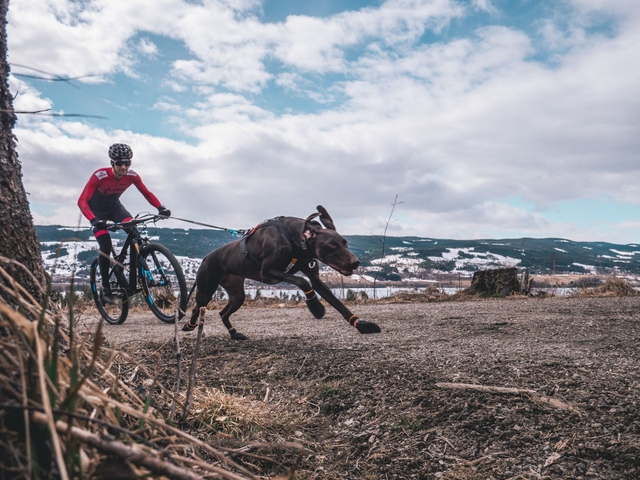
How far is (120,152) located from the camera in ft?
22.5

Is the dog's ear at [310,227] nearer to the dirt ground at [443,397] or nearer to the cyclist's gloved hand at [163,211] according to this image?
the dirt ground at [443,397]

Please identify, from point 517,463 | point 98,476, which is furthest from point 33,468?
point 517,463

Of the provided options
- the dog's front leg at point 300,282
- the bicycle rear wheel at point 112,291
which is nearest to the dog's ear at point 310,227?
the dog's front leg at point 300,282

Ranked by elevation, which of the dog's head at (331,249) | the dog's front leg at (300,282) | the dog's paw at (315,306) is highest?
the dog's head at (331,249)

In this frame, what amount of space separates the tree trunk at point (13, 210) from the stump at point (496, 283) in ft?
34.7

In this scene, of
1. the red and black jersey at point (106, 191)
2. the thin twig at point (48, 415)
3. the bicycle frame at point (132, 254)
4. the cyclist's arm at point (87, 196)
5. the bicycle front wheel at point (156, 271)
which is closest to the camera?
the thin twig at point (48, 415)

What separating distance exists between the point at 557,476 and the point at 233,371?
2681 millimetres

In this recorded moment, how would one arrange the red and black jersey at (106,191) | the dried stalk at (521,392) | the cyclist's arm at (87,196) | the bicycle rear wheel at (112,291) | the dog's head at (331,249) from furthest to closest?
the bicycle rear wheel at (112,291)
the red and black jersey at (106,191)
the cyclist's arm at (87,196)
the dog's head at (331,249)
the dried stalk at (521,392)

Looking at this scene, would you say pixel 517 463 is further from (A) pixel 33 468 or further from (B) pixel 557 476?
(A) pixel 33 468

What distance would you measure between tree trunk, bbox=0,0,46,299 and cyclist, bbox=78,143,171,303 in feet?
14.2

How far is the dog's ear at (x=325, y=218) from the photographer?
239 inches

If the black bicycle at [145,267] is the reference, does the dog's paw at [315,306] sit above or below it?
below

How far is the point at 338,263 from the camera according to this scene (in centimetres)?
570

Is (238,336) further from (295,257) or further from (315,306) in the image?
(295,257)
